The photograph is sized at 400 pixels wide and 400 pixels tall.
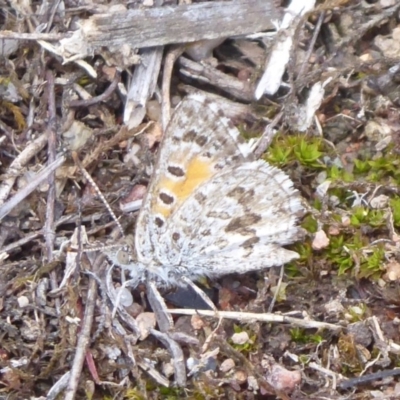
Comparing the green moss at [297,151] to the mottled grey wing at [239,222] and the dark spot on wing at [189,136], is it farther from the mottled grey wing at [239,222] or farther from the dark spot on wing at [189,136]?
the dark spot on wing at [189,136]

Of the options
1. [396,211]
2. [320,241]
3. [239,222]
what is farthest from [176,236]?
[396,211]

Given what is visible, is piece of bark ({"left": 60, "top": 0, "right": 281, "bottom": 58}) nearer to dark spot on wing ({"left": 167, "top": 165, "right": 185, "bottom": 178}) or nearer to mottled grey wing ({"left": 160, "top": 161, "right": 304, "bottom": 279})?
dark spot on wing ({"left": 167, "top": 165, "right": 185, "bottom": 178})

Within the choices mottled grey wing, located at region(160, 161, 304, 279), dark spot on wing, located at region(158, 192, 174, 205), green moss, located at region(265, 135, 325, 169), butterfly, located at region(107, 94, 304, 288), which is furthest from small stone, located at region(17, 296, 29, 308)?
green moss, located at region(265, 135, 325, 169)

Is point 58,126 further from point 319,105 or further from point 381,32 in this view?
point 381,32

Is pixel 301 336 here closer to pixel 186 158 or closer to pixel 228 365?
pixel 228 365

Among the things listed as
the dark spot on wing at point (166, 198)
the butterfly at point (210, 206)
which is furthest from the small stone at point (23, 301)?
the dark spot on wing at point (166, 198)
